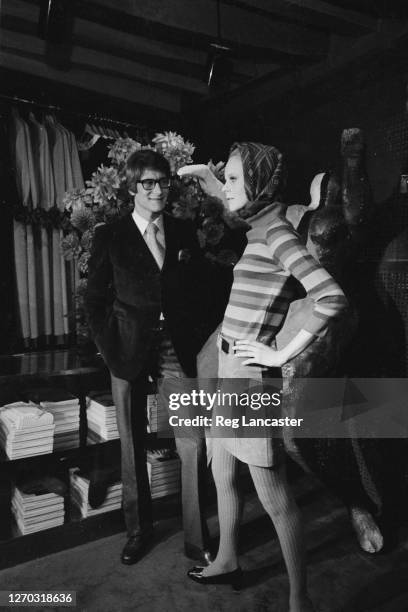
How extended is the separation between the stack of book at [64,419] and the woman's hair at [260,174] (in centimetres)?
127

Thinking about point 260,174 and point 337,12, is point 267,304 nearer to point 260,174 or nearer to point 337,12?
point 260,174

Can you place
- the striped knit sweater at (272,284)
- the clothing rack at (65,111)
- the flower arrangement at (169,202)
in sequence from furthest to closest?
1. the clothing rack at (65,111)
2. the flower arrangement at (169,202)
3. the striped knit sweater at (272,284)

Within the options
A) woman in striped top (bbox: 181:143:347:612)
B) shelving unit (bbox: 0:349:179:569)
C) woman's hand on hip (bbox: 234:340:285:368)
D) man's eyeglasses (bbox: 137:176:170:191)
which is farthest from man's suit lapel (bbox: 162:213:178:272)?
shelving unit (bbox: 0:349:179:569)

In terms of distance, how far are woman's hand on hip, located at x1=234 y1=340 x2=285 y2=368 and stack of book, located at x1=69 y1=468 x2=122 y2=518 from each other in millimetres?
1102

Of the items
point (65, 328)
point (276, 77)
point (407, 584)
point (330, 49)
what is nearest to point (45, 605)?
point (407, 584)

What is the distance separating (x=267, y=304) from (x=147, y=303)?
0.52 metres

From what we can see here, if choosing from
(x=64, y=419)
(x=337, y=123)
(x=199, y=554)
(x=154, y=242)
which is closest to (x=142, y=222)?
(x=154, y=242)

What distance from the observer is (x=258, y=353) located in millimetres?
1332

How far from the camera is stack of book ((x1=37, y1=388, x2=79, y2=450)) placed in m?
1.99

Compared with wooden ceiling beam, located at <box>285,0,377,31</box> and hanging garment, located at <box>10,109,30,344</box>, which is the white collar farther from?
hanging garment, located at <box>10,109,30,344</box>

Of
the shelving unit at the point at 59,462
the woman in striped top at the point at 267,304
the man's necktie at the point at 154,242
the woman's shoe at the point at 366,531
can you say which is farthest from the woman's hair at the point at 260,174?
the woman's shoe at the point at 366,531

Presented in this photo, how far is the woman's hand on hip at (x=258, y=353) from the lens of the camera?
1.31 metres

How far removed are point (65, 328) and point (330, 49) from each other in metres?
2.04

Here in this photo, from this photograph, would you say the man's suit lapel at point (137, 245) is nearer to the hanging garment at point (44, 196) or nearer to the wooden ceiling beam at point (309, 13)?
the wooden ceiling beam at point (309, 13)
